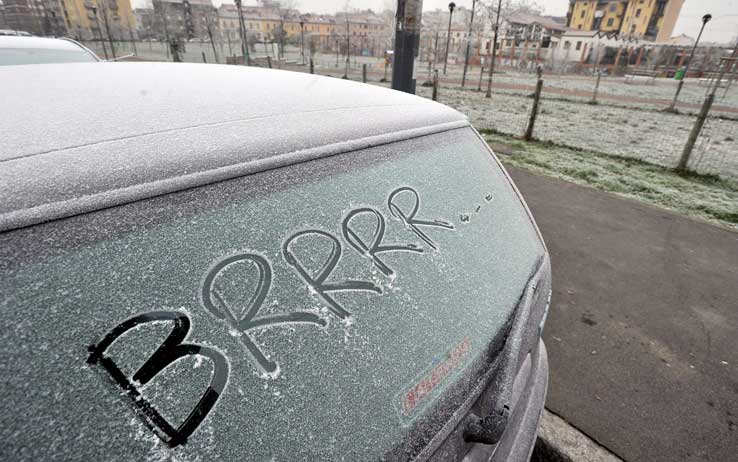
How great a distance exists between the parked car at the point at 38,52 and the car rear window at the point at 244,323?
12.2ft

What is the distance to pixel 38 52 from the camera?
13.0 feet

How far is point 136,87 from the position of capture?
53.3 inches

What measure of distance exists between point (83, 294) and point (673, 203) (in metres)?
6.63

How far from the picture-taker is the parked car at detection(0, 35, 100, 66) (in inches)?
148

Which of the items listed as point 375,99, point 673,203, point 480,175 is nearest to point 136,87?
point 375,99

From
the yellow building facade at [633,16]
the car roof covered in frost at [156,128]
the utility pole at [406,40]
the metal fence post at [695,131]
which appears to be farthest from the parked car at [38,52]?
the yellow building facade at [633,16]

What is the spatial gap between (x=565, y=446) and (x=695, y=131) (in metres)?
6.79

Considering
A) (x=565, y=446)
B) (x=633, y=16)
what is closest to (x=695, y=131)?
(x=565, y=446)

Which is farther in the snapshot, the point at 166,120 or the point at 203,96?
the point at 203,96

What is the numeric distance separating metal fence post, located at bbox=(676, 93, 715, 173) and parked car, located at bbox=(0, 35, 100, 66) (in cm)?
851

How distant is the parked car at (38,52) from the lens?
12.3 feet

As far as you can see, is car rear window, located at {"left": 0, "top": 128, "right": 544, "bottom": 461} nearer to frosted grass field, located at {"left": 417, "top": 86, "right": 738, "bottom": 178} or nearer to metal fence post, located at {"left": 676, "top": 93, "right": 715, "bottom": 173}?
metal fence post, located at {"left": 676, "top": 93, "right": 715, "bottom": 173}

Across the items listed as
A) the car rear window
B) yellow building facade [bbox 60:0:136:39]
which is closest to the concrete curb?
the car rear window

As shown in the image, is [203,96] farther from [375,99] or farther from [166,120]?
[375,99]
